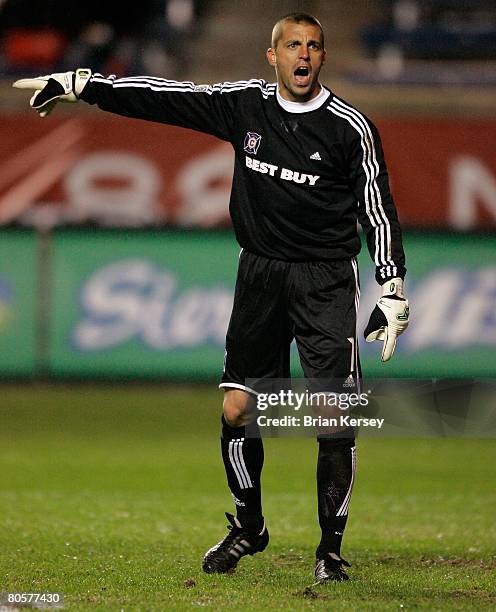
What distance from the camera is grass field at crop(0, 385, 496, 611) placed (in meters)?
4.99

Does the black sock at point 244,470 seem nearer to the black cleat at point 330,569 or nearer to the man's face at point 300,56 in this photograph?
the black cleat at point 330,569

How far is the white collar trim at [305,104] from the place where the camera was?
5238 millimetres

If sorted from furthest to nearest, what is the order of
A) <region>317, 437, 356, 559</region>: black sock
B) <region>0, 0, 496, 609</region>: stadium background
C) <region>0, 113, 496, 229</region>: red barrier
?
<region>0, 113, 496, 229</region>: red barrier, <region>0, 0, 496, 609</region>: stadium background, <region>317, 437, 356, 559</region>: black sock

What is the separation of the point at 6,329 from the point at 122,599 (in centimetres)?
701

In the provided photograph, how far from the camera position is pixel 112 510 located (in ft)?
23.9

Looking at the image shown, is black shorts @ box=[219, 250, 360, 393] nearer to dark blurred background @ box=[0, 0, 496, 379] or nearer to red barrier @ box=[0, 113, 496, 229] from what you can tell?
dark blurred background @ box=[0, 0, 496, 379]

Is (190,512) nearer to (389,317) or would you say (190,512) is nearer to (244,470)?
(244,470)

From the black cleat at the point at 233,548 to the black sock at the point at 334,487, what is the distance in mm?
383

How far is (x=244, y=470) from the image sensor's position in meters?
5.50

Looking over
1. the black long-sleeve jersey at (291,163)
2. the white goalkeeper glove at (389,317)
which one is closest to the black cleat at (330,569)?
the white goalkeeper glove at (389,317)

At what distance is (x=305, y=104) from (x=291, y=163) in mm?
250

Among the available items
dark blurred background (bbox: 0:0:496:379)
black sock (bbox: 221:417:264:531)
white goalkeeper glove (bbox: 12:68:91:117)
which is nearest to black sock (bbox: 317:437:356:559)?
black sock (bbox: 221:417:264:531)

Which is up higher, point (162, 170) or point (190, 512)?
point (162, 170)

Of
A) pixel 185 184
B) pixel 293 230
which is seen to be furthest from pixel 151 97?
pixel 185 184
